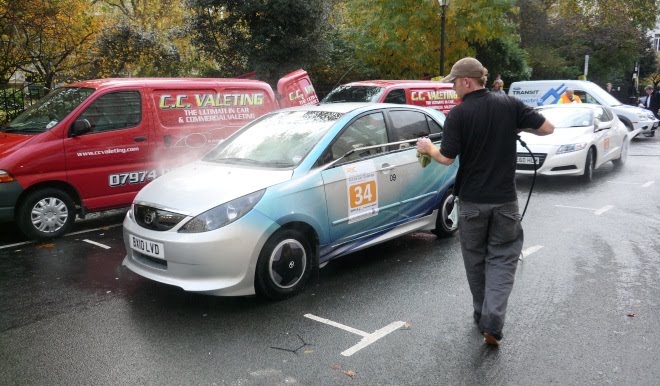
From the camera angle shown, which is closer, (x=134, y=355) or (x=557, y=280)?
(x=134, y=355)

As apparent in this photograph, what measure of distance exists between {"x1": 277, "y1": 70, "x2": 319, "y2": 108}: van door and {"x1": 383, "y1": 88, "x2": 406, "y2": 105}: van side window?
5.16 ft

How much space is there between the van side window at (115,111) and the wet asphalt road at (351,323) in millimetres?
1558

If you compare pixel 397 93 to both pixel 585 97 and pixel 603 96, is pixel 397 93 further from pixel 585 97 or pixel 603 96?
pixel 603 96

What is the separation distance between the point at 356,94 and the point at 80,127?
19.3 feet

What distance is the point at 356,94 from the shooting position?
11.4 metres

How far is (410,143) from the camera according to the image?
19.8ft

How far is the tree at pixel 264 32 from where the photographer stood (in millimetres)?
15469

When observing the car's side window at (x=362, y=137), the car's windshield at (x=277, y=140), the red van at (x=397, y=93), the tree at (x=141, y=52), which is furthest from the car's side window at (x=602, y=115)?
the tree at (x=141, y=52)

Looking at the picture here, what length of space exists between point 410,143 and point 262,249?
2.22 m

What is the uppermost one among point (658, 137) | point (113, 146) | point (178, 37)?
point (178, 37)

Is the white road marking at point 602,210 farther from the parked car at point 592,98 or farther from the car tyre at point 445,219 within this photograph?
the parked car at point 592,98

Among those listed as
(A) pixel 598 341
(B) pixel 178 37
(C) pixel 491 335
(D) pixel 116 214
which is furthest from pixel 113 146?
(B) pixel 178 37

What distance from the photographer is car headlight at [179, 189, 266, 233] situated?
4457 millimetres

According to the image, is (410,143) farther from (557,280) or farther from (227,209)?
Result: (227,209)
